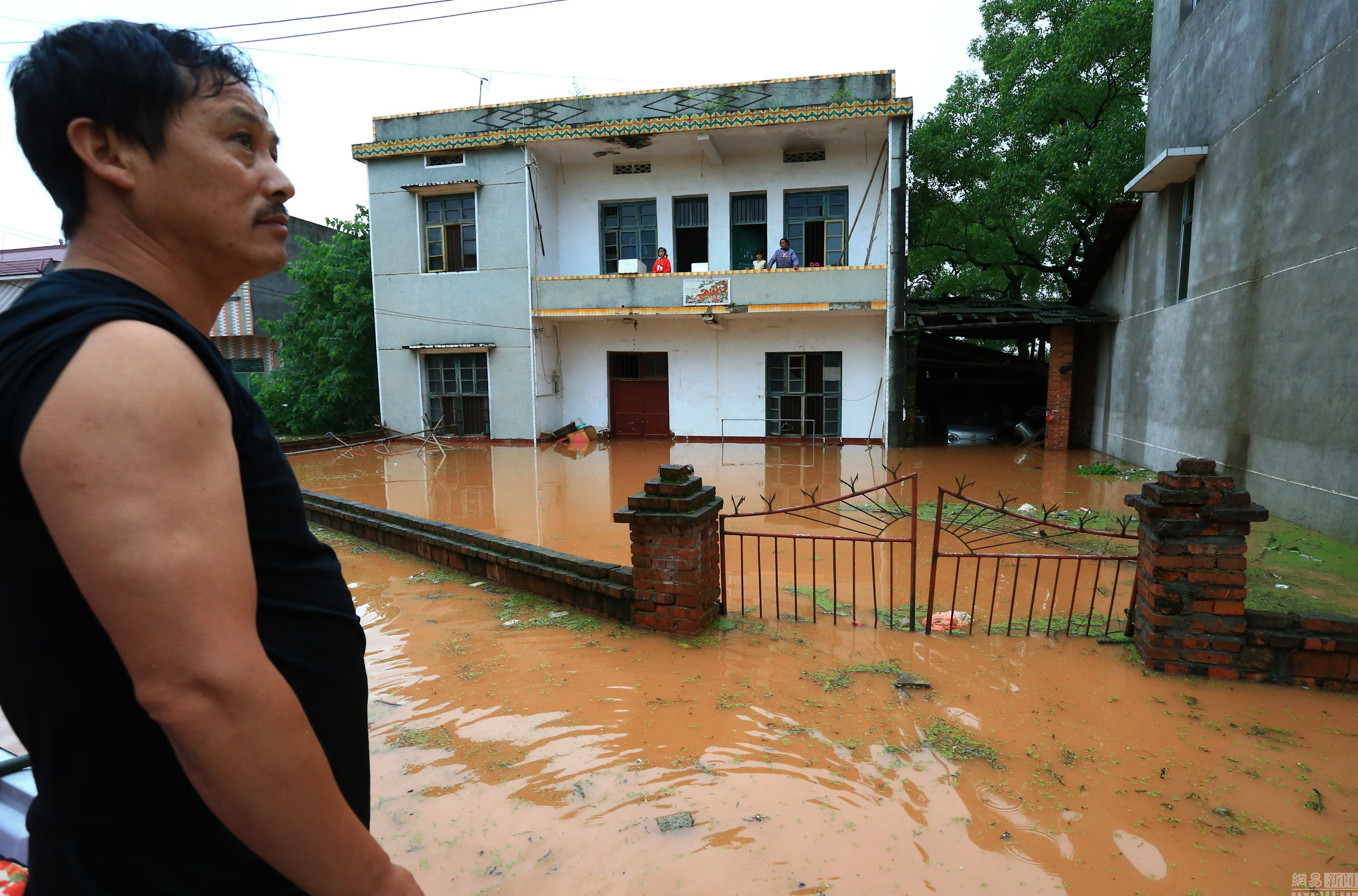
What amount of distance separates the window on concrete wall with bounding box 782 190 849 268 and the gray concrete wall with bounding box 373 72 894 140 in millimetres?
2099

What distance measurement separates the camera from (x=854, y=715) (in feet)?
11.3

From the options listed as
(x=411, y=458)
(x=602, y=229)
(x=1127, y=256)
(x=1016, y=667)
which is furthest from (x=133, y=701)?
(x=602, y=229)

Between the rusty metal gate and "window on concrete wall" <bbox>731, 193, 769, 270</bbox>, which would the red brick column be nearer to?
"window on concrete wall" <bbox>731, 193, 769, 270</bbox>

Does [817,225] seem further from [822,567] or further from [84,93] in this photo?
[84,93]

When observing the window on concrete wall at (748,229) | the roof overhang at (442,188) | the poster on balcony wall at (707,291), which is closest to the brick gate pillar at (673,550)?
the poster on balcony wall at (707,291)

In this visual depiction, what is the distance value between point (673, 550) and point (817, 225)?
13.4 metres

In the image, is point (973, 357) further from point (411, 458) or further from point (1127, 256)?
point (411, 458)

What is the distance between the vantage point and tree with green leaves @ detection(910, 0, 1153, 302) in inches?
584

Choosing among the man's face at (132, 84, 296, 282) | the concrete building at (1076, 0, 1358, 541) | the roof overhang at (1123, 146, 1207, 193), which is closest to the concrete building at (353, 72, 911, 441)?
the roof overhang at (1123, 146, 1207, 193)

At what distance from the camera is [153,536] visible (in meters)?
0.72

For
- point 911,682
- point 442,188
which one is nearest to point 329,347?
point 442,188

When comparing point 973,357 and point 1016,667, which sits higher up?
point 973,357

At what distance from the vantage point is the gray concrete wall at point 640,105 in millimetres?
14289

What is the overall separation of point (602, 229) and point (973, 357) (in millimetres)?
9583
